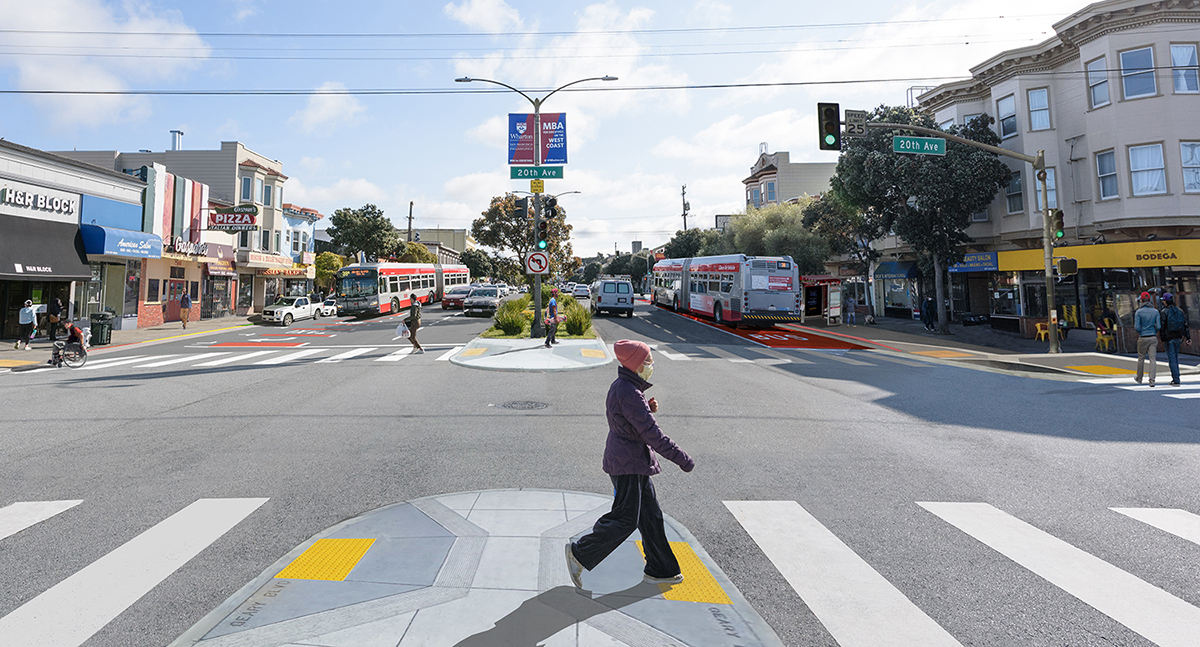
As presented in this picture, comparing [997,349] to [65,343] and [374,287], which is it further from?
[374,287]

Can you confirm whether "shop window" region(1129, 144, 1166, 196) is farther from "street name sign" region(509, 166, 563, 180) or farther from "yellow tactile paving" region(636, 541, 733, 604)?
"yellow tactile paving" region(636, 541, 733, 604)

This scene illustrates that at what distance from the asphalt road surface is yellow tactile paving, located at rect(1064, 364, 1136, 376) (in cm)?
278

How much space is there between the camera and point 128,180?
84.6ft

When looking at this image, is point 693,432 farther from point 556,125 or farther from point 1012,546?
point 556,125

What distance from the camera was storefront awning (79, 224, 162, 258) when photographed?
22.7m

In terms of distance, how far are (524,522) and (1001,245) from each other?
97.4 feet

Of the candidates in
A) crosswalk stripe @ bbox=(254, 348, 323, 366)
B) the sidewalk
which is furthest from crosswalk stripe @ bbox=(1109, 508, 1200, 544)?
crosswalk stripe @ bbox=(254, 348, 323, 366)

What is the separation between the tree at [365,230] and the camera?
52.8 m

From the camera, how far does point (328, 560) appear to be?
4.03 metres

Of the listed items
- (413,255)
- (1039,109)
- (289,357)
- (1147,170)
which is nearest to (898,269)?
(1039,109)

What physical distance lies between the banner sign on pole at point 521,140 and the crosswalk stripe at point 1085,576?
1787cm

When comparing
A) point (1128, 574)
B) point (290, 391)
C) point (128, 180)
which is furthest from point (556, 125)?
point (128, 180)

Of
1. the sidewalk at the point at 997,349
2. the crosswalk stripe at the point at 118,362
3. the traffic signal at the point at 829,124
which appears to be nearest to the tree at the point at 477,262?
the sidewalk at the point at 997,349

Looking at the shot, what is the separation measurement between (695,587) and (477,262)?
306ft
